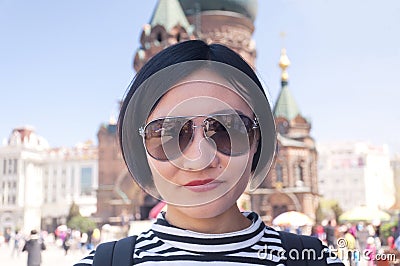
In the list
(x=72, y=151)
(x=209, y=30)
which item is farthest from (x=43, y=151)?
(x=209, y=30)

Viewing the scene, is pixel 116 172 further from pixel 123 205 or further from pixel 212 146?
pixel 212 146

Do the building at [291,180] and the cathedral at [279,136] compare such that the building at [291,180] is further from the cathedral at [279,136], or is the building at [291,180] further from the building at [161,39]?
the building at [161,39]

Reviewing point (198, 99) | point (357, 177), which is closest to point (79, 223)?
point (198, 99)

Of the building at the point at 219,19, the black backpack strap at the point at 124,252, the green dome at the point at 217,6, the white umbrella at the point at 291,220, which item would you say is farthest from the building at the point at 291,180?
the black backpack strap at the point at 124,252

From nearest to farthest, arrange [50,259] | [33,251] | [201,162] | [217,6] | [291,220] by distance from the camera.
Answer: [201,162]
[33,251]
[291,220]
[50,259]
[217,6]

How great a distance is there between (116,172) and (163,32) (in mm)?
8347

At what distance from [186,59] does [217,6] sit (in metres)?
33.4

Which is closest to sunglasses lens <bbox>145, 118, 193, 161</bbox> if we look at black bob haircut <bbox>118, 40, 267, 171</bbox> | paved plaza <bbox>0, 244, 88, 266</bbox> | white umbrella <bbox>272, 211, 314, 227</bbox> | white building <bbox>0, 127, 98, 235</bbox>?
black bob haircut <bbox>118, 40, 267, 171</bbox>

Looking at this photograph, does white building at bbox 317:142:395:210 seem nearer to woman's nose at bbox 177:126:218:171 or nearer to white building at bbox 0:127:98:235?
white building at bbox 0:127:98:235

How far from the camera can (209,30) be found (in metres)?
33.3

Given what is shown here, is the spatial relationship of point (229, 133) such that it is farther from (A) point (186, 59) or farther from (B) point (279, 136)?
(B) point (279, 136)

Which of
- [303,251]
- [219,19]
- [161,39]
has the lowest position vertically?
[303,251]

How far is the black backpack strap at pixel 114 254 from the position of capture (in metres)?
1.21

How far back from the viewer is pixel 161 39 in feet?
95.3
